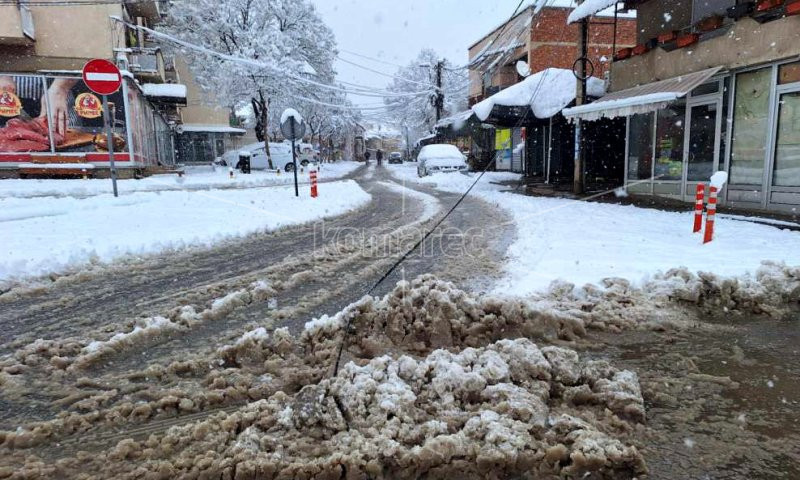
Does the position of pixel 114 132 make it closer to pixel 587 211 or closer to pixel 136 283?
pixel 136 283

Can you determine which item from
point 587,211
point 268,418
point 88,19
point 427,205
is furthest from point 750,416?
point 88,19

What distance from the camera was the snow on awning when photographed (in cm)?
1228

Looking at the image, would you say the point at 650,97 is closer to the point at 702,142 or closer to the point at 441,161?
the point at 702,142

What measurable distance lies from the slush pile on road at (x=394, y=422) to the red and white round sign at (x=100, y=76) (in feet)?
27.2

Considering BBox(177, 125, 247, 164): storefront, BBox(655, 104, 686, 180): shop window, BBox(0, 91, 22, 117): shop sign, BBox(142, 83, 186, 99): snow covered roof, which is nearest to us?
BBox(655, 104, 686, 180): shop window

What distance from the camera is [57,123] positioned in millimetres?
18688

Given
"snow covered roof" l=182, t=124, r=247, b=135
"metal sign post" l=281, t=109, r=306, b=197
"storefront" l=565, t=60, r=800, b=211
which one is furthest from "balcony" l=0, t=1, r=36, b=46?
"snow covered roof" l=182, t=124, r=247, b=135

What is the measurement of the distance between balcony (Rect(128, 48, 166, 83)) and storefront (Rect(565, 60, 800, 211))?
20.8 metres

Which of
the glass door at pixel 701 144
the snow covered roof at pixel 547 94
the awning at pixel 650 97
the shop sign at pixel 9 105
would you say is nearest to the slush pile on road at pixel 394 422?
the awning at pixel 650 97

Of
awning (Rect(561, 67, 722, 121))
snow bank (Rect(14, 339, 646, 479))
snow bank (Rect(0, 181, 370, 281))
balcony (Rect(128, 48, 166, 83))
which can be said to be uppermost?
balcony (Rect(128, 48, 166, 83))

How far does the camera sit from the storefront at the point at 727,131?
9.47 meters

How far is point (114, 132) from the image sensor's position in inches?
770

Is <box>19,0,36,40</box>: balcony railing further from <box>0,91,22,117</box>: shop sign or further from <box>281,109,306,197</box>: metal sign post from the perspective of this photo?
<box>281,109,306,197</box>: metal sign post

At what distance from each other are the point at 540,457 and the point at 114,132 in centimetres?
2213
